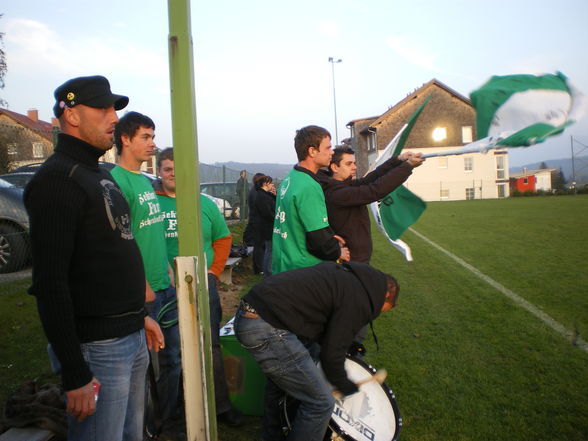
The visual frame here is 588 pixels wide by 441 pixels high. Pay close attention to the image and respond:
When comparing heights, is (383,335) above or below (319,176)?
below

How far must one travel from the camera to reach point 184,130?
231 cm

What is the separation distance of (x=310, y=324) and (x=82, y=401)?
135 centimetres

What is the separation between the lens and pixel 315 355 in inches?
138

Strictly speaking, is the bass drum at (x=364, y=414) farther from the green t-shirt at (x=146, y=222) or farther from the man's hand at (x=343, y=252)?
the green t-shirt at (x=146, y=222)

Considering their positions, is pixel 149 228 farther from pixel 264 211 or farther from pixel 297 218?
pixel 264 211

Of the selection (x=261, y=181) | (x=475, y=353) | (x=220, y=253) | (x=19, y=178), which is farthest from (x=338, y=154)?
(x=19, y=178)

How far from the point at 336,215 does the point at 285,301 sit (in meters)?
1.34

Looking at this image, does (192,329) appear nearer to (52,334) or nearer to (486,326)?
(52,334)

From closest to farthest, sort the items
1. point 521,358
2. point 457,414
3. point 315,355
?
point 315,355, point 457,414, point 521,358

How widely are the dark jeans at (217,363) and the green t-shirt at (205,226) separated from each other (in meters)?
0.29

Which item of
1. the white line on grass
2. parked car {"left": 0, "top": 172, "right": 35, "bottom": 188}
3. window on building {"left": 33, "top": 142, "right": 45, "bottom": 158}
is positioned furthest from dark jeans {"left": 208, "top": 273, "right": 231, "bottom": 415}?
parked car {"left": 0, "top": 172, "right": 35, "bottom": 188}

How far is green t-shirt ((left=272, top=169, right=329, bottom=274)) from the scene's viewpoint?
11.4 feet

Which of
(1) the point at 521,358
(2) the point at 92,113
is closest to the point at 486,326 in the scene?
(1) the point at 521,358

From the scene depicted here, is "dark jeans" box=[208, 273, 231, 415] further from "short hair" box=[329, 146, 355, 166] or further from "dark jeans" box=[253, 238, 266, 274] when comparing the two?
"dark jeans" box=[253, 238, 266, 274]
